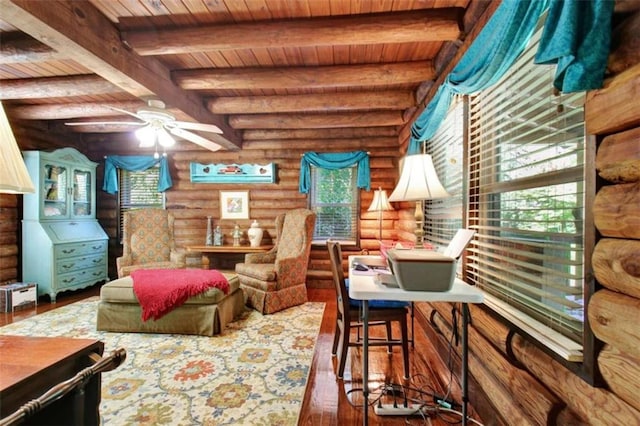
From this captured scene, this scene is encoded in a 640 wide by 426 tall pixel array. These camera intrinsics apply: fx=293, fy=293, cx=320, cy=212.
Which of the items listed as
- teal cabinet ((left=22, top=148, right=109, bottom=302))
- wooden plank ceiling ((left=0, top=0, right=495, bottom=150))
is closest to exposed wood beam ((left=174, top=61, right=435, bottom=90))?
wooden plank ceiling ((left=0, top=0, right=495, bottom=150))

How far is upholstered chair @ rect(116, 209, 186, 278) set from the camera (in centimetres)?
421

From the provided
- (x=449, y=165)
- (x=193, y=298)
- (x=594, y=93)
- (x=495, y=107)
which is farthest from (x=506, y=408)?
(x=193, y=298)

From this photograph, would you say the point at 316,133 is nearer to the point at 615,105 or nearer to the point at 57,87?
the point at 57,87

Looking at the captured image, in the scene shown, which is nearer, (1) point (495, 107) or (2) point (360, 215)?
(1) point (495, 107)

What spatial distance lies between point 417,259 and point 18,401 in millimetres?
1481

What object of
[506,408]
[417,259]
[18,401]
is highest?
[417,259]

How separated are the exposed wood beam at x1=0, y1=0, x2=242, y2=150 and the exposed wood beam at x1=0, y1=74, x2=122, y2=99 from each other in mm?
649

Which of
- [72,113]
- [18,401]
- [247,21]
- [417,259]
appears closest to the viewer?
[18,401]

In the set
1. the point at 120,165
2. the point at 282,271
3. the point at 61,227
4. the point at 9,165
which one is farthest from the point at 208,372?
the point at 120,165

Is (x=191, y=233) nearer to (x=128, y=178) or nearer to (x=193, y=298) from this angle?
(x=128, y=178)

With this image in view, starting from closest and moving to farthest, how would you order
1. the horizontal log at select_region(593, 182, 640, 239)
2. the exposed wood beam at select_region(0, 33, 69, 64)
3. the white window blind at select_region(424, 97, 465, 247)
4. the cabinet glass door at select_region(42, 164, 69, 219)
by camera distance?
the horizontal log at select_region(593, 182, 640, 239)
the exposed wood beam at select_region(0, 33, 69, 64)
the white window blind at select_region(424, 97, 465, 247)
the cabinet glass door at select_region(42, 164, 69, 219)

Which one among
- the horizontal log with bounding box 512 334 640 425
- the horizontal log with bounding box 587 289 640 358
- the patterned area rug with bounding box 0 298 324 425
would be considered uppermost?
the horizontal log with bounding box 587 289 640 358

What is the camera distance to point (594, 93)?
3.34 ft

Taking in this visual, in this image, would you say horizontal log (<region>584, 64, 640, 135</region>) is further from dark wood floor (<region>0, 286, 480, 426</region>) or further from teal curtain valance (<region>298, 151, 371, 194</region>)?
teal curtain valance (<region>298, 151, 371, 194</region>)
